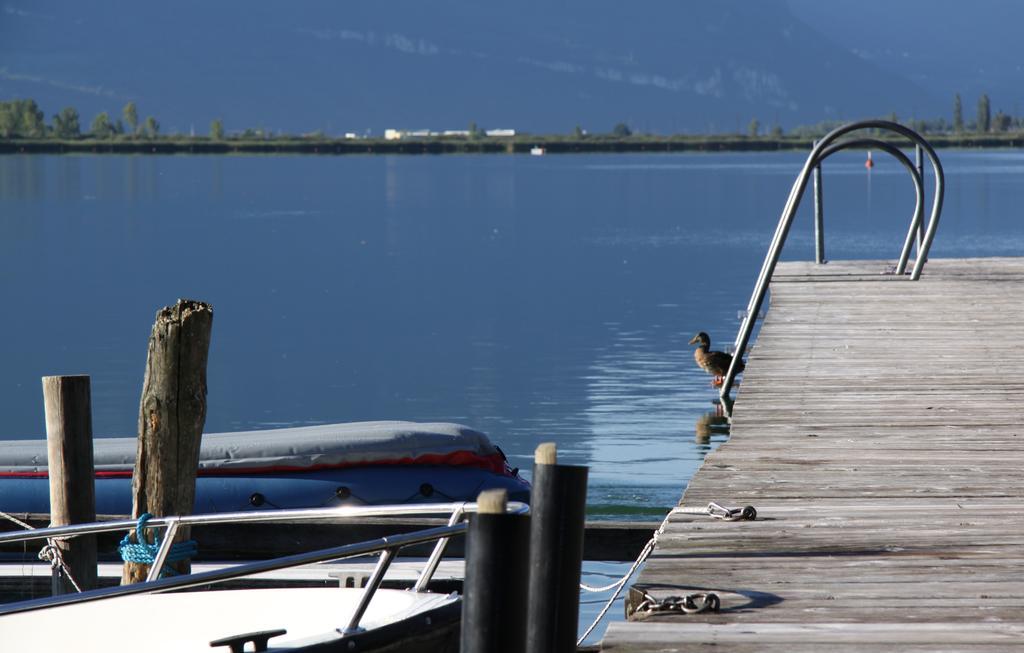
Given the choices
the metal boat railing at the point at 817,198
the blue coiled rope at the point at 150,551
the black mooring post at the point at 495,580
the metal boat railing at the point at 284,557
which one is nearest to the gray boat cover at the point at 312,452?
the blue coiled rope at the point at 150,551

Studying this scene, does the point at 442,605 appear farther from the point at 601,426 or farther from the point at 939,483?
the point at 601,426

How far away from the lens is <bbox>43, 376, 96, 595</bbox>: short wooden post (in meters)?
7.15

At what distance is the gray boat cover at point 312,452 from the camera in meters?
9.33

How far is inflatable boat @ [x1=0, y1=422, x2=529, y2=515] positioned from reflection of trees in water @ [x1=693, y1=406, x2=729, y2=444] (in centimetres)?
594

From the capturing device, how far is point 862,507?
5.74 metres

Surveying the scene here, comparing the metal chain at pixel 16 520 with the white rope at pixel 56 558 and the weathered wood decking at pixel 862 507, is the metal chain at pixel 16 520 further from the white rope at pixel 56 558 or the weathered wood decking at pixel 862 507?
the weathered wood decking at pixel 862 507

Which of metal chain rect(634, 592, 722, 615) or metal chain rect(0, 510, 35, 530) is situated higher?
metal chain rect(634, 592, 722, 615)

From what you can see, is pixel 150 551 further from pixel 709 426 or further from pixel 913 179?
pixel 913 179

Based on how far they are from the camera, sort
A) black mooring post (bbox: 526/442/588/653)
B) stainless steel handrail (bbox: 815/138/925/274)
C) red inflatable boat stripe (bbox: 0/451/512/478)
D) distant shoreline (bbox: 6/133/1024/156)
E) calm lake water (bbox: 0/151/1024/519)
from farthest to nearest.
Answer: distant shoreline (bbox: 6/133/1024/156) < calm lake water (bbox: 0/151/1024/519) < stainless steel handrail (bbox: 815/138/925/274) < red inflatable boat stripe (bbox: 0/451/512/478) < black mooring post (bbox: 526/442/588/653)

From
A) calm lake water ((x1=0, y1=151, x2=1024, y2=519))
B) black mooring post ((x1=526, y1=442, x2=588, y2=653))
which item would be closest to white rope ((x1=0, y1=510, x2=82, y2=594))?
black mooring post ((x1=526, y1=442, x2=588, y2=653))

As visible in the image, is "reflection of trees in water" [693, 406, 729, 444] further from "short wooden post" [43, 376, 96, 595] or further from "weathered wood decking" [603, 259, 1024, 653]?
"short wooden post" [43, 376, 96, 595]

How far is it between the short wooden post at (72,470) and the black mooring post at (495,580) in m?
4.20

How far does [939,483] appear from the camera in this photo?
20.3 ft

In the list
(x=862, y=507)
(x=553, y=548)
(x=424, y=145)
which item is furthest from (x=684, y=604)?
(x=424, y=145)
